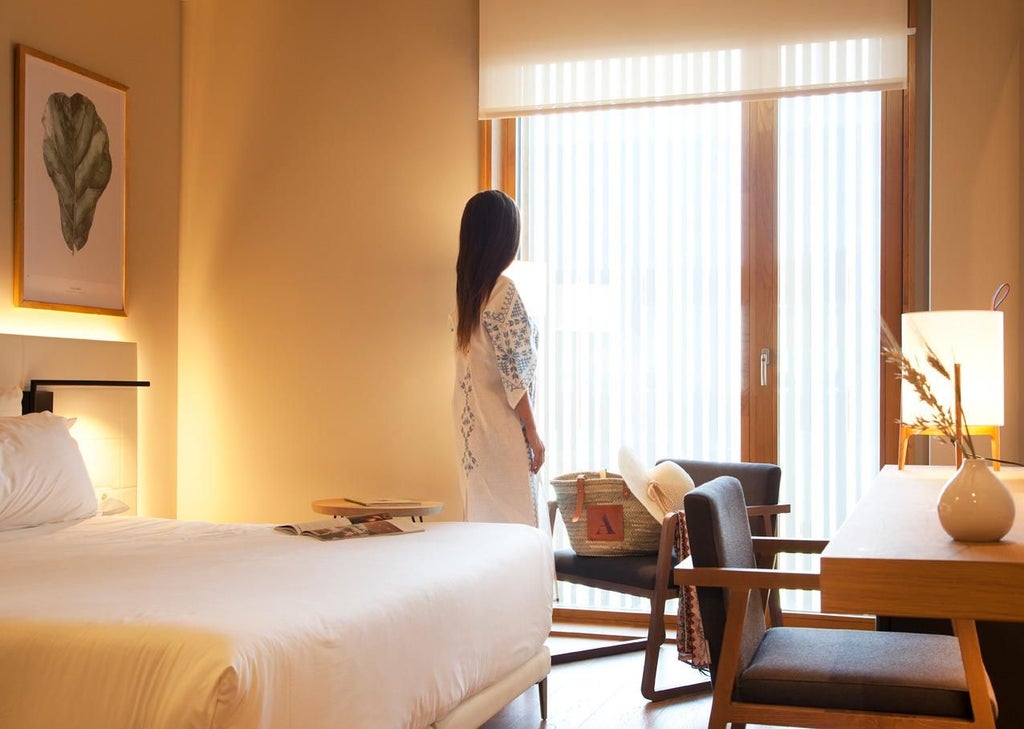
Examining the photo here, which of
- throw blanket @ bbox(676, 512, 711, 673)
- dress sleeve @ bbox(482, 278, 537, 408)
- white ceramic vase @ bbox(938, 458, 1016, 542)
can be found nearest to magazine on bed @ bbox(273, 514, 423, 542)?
dress sleeve @ bbox(482, 278, 537, 408)

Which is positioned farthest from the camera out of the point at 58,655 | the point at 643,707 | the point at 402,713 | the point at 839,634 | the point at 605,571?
the point at 605,571

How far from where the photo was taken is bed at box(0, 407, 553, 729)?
199 cm

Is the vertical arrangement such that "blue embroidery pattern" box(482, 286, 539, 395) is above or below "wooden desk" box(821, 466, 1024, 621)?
above

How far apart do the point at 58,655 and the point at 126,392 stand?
2978 millimetres

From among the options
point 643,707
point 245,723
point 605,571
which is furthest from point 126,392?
point 245,723

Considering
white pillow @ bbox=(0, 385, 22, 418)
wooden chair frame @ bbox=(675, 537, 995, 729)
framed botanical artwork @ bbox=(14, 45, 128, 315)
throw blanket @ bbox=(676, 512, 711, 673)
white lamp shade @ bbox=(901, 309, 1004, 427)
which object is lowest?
throw blanket @ bbox=(676, 512, 711, 673)

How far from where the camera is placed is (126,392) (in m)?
4.89

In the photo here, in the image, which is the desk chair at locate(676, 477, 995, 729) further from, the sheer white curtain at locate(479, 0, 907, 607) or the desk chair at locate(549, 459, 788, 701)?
the sheer white curtain at locate(479, 0, 907, 607)

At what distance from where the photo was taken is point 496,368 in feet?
14.2

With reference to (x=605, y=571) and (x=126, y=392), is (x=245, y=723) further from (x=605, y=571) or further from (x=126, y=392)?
(x=126, y=392)

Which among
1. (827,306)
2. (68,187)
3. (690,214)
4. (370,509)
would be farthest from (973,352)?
(68,187)

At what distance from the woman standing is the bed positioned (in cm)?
68

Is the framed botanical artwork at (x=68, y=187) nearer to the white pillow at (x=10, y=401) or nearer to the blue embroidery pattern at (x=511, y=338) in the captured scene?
the white pillow at (x=10, y=401)

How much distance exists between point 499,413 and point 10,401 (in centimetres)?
194
